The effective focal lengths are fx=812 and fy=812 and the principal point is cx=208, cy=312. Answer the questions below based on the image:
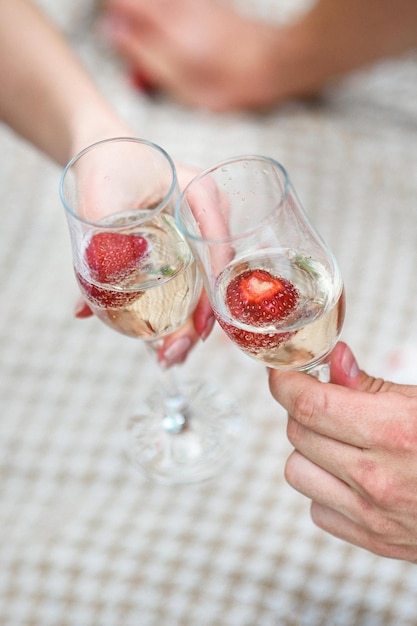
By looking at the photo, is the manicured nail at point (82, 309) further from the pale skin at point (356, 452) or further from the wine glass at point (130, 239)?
the pale skin at point (356, 452)

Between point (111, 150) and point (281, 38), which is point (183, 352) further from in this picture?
point (281, 38)

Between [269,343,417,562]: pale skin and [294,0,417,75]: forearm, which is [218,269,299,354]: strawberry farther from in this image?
[294,0,417,75]: forearm

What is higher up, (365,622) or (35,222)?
(35,222)

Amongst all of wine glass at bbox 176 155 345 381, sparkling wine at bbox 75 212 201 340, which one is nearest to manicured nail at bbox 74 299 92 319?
sparkling wine at bbox 75 212 201 340

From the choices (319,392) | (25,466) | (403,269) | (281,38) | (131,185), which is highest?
(131,185)

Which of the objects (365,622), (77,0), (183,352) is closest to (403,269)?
(183,352)

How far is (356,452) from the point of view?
2.29ft

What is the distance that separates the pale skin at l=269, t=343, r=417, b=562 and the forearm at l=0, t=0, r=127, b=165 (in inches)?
17.4

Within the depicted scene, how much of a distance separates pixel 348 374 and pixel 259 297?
4.7 inches

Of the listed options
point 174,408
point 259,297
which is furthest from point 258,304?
point 174,408

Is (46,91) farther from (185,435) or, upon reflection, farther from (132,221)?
(185,435)

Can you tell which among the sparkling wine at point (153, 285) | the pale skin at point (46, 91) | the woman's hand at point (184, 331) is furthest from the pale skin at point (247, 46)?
the sparkling wine at point (153, 285)

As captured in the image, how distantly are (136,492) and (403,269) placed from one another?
1.61 ft

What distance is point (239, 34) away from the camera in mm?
1494
